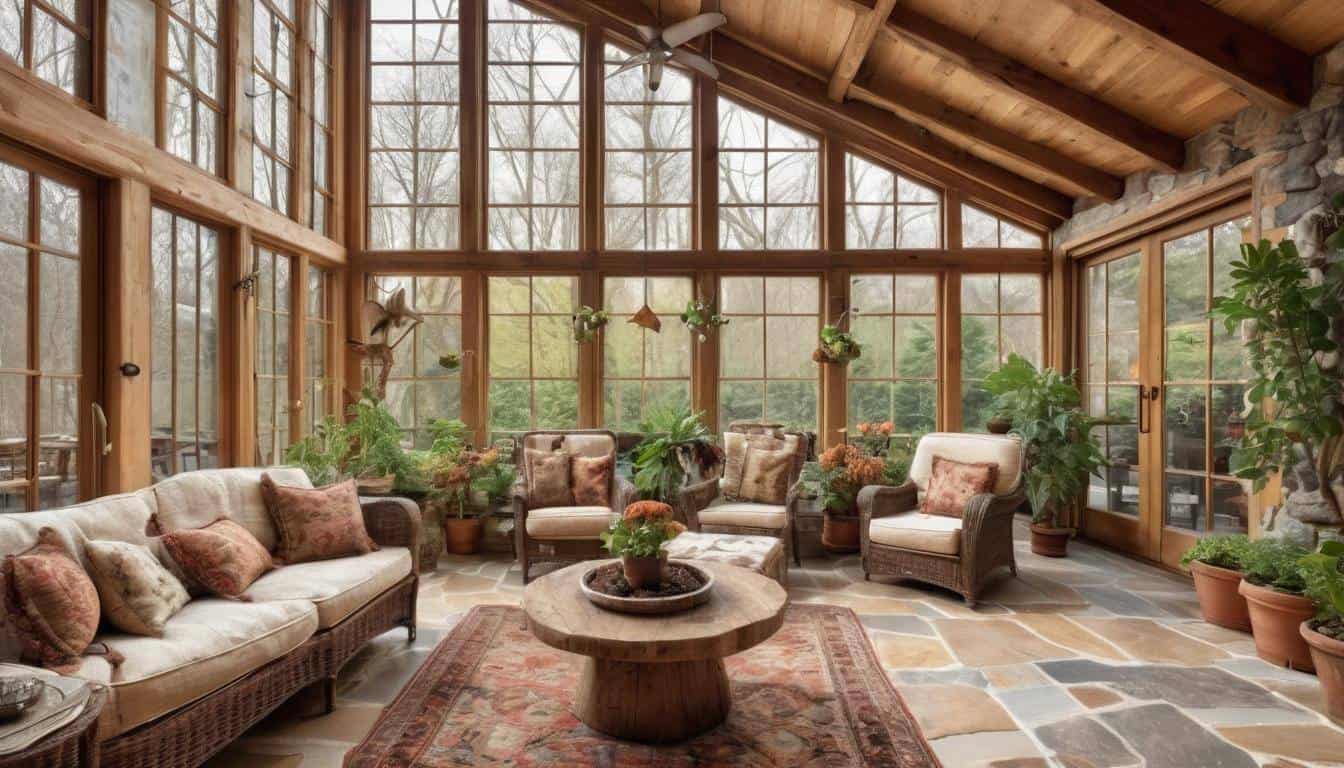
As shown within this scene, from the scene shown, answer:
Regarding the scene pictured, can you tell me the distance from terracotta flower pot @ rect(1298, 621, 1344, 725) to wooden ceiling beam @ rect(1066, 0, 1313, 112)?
2496 mm

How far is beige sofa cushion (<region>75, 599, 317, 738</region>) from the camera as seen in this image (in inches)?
73.3

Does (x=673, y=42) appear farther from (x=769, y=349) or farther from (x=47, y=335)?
(x=47, y=335)

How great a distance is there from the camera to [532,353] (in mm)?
6066

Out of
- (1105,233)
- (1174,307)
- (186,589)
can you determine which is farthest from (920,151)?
(186,589)

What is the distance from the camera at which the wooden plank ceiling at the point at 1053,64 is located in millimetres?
3346

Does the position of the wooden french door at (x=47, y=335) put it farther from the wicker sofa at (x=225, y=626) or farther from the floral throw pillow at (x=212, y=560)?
the floral throw pillow at (x=212, y=560)

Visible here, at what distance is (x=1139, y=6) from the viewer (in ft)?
10.9

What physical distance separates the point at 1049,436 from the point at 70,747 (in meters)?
5.13

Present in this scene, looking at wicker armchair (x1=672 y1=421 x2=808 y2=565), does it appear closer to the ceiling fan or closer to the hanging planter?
the hanging planter

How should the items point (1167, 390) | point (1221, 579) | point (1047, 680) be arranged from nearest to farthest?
point (1047, 680), point (1221, 579), point (1167, 390)

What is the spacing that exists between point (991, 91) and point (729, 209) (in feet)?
7.16

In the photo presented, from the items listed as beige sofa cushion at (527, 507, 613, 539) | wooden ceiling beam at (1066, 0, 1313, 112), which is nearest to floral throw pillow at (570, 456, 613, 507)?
beige sofa cushion at (527, 507, 613, 539)

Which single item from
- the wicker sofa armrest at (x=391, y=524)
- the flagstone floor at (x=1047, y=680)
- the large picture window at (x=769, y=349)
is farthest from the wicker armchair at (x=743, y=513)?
the wicker sofa armrest at (x=391, y=524)

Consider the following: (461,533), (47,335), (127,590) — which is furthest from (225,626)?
(461,533)
